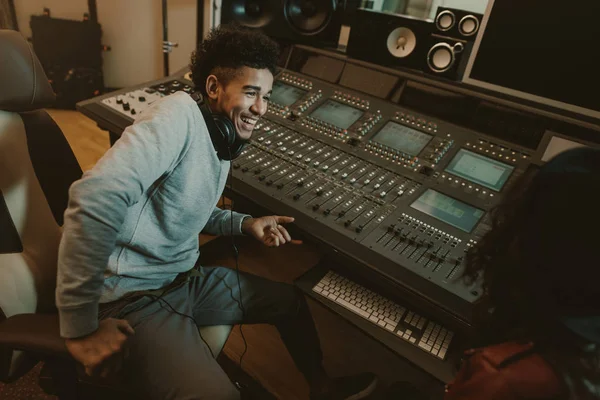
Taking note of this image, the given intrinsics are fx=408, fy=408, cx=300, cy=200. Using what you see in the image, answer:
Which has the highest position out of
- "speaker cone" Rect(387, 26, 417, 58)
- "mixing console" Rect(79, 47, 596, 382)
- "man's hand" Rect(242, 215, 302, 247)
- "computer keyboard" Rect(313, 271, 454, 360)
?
"speaker cone" Rect(387, 26, 417, 58)

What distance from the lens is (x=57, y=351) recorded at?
2.71 ft

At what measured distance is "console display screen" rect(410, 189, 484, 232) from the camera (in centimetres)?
121

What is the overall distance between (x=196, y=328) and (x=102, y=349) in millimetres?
274

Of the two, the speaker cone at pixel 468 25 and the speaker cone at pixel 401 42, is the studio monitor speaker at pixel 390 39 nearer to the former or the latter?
the speaker cone at pixel 401 42

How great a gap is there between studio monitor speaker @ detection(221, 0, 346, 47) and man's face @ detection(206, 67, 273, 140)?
0.84 meters

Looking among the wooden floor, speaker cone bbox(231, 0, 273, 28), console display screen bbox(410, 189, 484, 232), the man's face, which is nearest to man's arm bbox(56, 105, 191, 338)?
the man's face

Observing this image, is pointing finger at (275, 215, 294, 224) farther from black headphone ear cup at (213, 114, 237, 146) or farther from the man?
black headphone ear cup at (213, 114, 237, 146)

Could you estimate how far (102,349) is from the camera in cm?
90

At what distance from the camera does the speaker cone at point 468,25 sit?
1.49 metres

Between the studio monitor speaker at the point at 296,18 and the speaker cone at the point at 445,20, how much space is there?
46 cm

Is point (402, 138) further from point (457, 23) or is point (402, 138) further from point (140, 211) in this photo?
point (140, 211)

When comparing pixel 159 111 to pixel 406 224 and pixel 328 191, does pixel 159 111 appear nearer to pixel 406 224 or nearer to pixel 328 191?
pixel 328 191

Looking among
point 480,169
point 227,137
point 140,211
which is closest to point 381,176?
point 480,169

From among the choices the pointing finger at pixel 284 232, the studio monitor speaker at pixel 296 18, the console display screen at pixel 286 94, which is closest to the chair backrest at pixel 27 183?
the pointing finger at pixel 284 232
